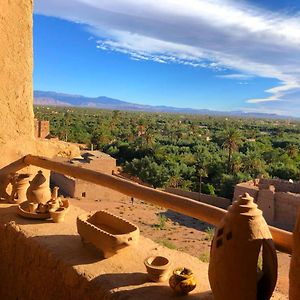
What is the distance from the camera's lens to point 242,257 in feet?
5.51

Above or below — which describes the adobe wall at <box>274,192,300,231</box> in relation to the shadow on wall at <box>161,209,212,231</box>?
above

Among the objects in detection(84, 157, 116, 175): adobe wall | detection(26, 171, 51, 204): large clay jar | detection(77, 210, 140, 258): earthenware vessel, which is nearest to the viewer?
detection(77, 210, 140, 258): earthenware vessel

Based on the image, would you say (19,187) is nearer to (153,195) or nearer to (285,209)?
(153,195)

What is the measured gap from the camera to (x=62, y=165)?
11.5ft

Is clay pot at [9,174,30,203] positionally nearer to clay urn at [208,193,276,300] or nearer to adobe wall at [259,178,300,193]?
clay urn at [208,193,276,300]

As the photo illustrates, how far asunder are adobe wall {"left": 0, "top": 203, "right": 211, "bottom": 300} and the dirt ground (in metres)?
10.3

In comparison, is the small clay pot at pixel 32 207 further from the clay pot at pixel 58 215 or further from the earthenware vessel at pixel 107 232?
the earthenware vessel at pixel 107 232

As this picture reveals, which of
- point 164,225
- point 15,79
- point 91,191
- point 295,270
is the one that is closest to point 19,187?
point 15,79

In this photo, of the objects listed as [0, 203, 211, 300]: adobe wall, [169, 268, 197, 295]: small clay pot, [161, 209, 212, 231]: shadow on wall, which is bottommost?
[161, 209, 212, 231]: shadow on wall

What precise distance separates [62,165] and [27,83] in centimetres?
101

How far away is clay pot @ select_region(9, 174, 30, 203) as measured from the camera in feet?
12.4

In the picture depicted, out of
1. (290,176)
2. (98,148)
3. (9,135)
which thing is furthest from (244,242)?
(98,148)

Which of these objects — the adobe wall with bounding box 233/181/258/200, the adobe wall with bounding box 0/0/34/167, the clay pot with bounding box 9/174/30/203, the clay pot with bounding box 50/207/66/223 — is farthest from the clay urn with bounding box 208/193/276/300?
the adobe wall with bounding box 233/181/258/200

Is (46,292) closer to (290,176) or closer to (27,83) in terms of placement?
(27,83)
